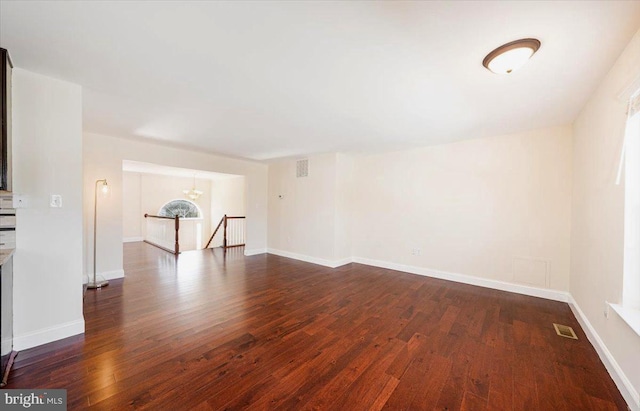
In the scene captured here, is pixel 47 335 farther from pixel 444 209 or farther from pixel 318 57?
pixel 444 209

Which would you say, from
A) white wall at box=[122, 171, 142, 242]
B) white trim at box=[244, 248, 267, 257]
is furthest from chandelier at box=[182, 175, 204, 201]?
white trim at box=[244, 248, 267, 257]

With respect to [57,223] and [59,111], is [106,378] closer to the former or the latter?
[57,223]

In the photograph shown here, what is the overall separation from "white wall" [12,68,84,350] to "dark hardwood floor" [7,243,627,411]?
0.29 m

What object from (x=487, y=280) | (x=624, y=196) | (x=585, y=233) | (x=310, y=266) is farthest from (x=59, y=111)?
(x=487, y=280)

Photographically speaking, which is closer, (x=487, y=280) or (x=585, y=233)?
(x=585, y=233)

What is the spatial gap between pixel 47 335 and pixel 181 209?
27.0 feet

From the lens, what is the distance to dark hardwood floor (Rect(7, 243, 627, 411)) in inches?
66.6

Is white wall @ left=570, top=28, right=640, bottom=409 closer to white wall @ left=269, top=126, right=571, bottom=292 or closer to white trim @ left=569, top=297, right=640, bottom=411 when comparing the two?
white trim @ left=569, top=297, right=640, bottom=411

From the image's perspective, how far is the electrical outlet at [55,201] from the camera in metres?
2.30

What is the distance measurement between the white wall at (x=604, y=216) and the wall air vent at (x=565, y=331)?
0.21 meters

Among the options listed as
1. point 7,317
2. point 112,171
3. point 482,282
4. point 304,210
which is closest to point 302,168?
point 304,210

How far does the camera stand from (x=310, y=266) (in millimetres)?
5383

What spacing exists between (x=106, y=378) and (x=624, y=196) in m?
4.09

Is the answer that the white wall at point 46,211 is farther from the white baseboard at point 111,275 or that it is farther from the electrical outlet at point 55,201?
the white baseboard at point 111,275
